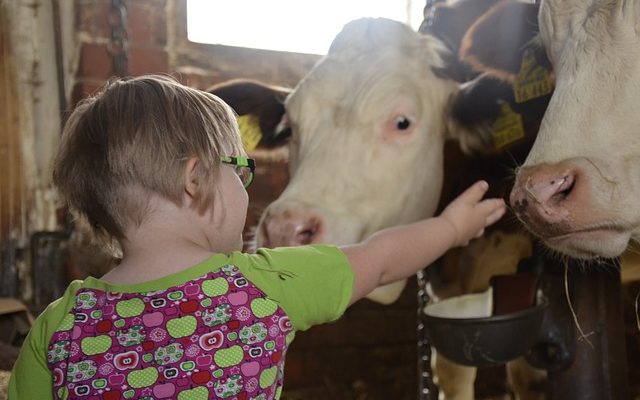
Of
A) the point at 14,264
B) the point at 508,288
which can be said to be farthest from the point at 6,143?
the point at 508,288

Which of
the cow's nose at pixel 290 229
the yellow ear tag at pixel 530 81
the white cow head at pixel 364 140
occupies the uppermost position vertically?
the yellow ear tag at pixel 530 81

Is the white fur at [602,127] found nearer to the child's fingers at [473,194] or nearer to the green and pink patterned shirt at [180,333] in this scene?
the child's fingers at [473,194]

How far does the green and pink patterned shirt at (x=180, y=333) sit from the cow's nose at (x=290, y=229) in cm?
83

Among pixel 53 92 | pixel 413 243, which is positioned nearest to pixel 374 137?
pixel 413 243

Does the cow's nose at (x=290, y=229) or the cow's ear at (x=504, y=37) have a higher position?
the cow's ear at (x=504, y=37)

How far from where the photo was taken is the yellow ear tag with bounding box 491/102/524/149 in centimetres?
218

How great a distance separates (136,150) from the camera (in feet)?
3.41

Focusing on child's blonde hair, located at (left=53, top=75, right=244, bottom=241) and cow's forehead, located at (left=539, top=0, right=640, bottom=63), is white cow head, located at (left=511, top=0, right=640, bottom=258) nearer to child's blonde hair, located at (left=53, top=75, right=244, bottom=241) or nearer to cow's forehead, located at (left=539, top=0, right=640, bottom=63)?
cow's forehead, located at (left=539, top=0, right=640, bottom=63)

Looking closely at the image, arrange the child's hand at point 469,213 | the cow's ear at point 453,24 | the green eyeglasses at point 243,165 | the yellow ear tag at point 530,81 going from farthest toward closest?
the cow's ear at point 453,24
the yellow ear tag at point 530,81
the child's hand at point 469,213
the green eyeglasses at point 243,165

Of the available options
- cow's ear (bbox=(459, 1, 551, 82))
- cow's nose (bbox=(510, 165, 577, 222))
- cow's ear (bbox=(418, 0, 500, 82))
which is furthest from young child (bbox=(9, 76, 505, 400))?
cow's ear (bbox=(418, 0, 500, 82))

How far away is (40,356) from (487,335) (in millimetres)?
1007

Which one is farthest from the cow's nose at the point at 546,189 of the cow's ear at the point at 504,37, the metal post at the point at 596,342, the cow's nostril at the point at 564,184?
the cow's ear at the point at 504,37

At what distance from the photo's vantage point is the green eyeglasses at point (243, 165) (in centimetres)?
109

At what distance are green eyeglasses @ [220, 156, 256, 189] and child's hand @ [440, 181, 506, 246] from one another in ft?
1.11
